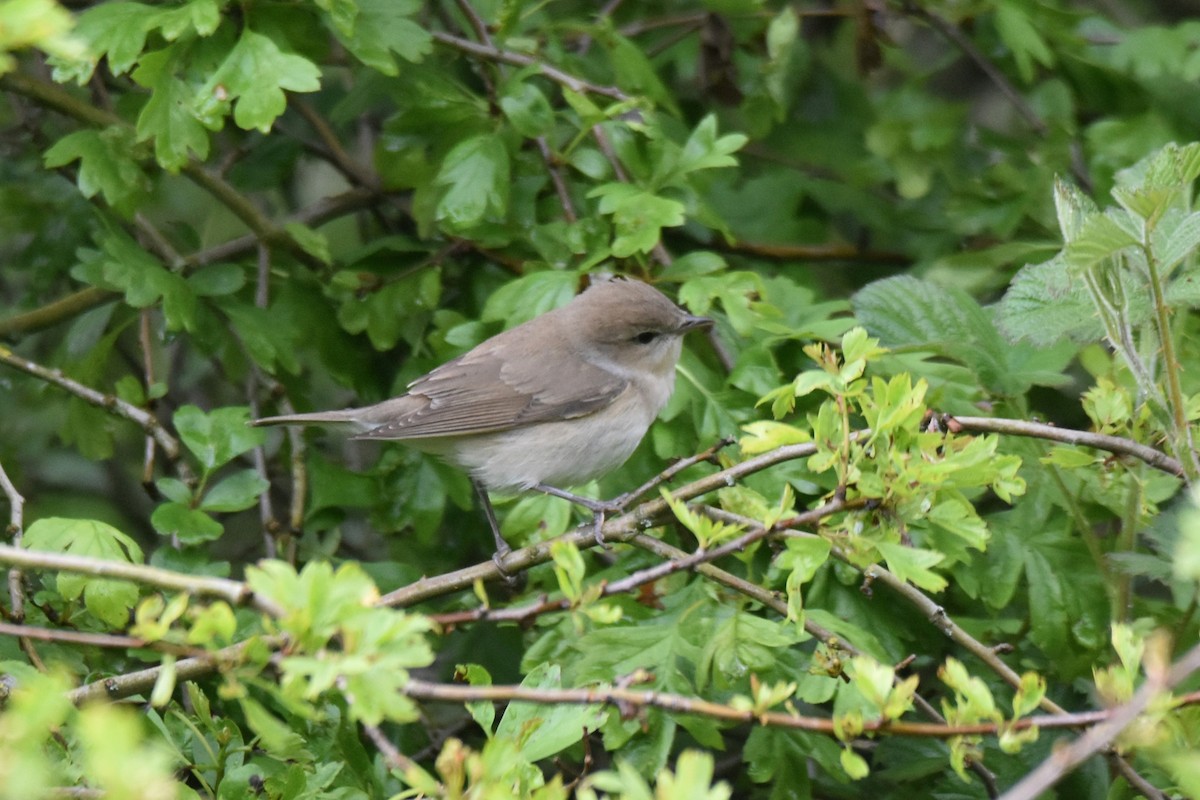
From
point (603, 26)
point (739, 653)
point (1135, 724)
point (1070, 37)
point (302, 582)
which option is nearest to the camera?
point (302, 582)

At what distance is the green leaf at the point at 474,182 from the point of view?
3422 mm

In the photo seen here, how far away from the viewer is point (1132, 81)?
429cm

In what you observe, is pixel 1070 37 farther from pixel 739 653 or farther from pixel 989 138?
pixel 739 653

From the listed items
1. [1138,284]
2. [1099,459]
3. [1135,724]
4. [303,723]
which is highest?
[1138,284]

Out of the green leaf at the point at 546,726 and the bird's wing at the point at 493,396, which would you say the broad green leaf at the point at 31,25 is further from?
the bird's wing at the point at 493,396

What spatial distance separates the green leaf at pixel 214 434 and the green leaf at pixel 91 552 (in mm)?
379

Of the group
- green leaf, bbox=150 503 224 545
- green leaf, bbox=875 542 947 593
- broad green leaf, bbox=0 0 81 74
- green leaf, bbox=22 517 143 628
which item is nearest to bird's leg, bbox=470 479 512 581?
green leaf, bbox=150 503 224 545

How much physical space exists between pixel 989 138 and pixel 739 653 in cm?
250

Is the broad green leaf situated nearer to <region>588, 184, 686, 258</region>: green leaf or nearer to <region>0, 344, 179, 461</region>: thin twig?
<region>588, 184, 686, 258</region>: green leaf

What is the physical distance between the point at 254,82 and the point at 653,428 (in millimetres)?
1344

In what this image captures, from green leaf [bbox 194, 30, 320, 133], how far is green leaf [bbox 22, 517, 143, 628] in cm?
104

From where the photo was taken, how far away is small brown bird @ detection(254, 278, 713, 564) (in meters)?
3.73

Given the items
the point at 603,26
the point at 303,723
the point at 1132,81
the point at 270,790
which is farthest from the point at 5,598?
the point at 1132,81

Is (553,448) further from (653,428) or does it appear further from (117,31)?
(117,31)
